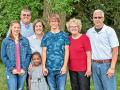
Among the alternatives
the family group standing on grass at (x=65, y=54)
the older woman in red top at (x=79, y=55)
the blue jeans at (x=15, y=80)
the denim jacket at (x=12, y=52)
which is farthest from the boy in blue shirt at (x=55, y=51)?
the blue jeans at (x=15, y=80)

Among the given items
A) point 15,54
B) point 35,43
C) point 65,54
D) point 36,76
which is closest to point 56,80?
point 36,76

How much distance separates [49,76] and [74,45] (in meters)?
0.83

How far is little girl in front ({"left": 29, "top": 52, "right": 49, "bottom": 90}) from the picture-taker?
28.7ft

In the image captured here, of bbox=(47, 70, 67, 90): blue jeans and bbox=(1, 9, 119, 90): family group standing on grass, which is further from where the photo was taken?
bbox=(47, 70, 67, 90): blue jeans

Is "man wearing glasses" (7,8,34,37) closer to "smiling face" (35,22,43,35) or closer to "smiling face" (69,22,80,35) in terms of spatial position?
"smiling face" (35,22,43,35)

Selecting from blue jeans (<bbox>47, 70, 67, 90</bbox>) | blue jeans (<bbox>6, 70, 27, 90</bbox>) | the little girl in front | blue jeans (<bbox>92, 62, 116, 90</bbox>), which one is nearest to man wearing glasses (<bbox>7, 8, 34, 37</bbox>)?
the little girl in front

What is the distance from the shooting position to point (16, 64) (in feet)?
28.1

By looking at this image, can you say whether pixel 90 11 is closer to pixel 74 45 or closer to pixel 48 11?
pixel 48 11

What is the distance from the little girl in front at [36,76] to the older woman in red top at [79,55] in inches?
26.4

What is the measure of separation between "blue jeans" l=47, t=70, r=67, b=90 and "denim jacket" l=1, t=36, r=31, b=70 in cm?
54

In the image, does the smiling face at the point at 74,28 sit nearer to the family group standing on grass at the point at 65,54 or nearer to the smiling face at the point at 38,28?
the family group standing on grass at the point at 65,54

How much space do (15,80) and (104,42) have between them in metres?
1.96

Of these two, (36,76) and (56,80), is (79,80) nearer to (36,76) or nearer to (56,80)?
(56,80)

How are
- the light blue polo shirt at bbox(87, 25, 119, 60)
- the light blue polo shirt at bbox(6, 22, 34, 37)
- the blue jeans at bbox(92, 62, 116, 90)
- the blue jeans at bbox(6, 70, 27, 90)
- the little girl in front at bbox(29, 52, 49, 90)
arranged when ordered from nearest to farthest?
the light blue polo shirt at bbox(87, 25, 119, 60) → the blue jeans at bbox(92, 62, 116, 90) → the blue jeans at bbox(6, 70, 27, 90) → the little girl in front at bbox(29, 52, 49, 90) → the light blue polo shirt at bbox(6, 22, 34, 37)
